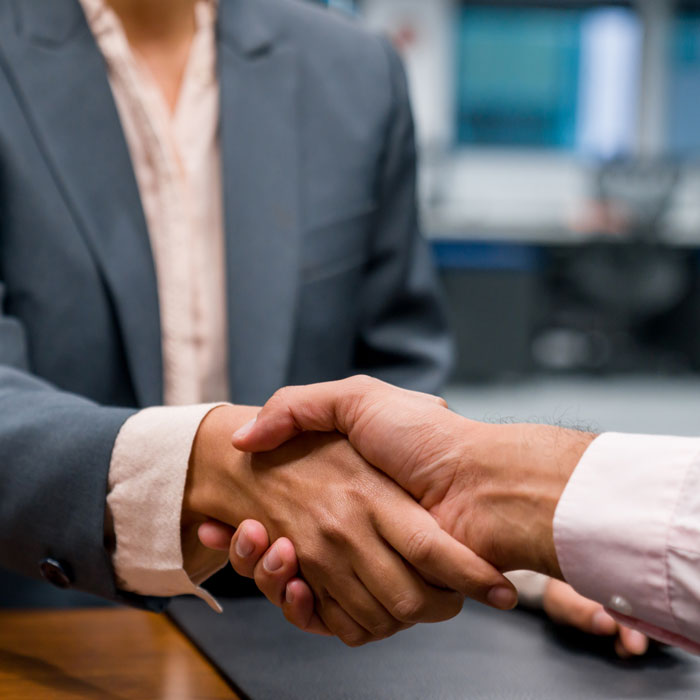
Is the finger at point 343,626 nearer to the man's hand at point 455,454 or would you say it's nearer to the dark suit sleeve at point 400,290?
the man's hand at point 455,454

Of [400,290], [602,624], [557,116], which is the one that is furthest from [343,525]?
[557,116]

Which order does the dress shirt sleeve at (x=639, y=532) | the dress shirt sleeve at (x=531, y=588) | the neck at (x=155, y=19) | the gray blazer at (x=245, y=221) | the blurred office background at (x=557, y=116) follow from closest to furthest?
1. the dress shirt sleeve at (x=639, y=532)
2. the dress shirt sleeve at (x=531, y=588)
3. the gray blazer at (x=245, y=221)
4. the neck at (x=155, y=19)
5. the blurred office background at (x=557, y=116)

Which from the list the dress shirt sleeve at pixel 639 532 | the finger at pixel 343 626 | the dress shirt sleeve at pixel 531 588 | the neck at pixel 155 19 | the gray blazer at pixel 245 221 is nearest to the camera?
the dress shirt sleeve at pixel 639 532

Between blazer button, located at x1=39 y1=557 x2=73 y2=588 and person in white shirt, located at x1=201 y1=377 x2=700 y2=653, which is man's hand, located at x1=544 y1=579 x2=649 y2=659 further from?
blazer button, located at x1=39 y1=557 x2=73 y2=588

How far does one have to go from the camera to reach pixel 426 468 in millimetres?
668

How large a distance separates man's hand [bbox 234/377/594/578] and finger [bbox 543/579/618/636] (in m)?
0.09

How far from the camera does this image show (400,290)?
118cm

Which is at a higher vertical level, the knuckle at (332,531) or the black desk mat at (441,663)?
the knuckle at (332,531)

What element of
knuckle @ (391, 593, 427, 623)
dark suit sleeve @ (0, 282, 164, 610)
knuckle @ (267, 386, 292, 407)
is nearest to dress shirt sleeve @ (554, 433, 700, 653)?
knuckle @ (391, 593, 427, 623)

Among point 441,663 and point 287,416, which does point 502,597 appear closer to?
point 441,663

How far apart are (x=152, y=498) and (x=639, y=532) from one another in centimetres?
35

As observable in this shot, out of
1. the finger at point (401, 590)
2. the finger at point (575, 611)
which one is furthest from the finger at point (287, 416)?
the finger at point (575, 611)

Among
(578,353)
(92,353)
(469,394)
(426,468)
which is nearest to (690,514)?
(426,468)

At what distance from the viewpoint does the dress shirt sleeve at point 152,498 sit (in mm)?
705
